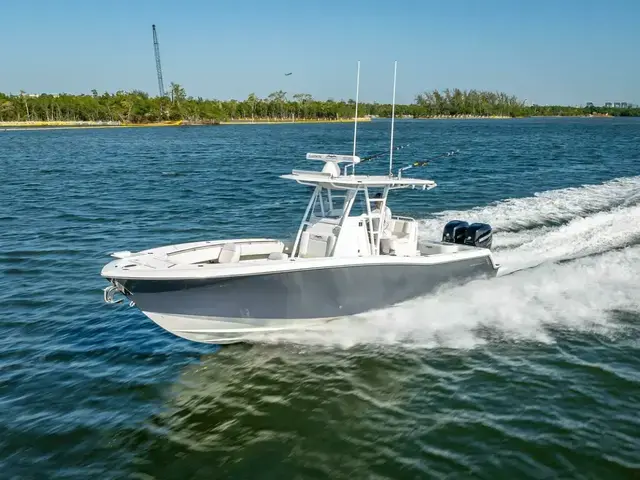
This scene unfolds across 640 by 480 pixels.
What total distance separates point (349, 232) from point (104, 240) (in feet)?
34.6

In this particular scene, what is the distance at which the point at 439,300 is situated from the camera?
39.3ft

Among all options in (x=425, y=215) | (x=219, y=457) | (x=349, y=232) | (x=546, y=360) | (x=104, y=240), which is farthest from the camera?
(x=425, y=215)

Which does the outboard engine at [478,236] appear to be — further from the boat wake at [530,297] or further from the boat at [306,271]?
the boat wake at [530,297]

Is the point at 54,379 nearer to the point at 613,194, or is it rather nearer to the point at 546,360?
the point at 546,360

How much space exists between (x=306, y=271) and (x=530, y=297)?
217 inches

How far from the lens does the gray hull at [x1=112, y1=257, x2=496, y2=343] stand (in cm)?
957

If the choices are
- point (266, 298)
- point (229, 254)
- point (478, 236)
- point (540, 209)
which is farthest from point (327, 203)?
point (540, 209)

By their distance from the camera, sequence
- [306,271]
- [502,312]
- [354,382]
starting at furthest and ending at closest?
1. [502,312]
2. [306,271]
3. [354,382]

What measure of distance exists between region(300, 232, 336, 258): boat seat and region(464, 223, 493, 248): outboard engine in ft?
13.1

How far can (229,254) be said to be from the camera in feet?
36.9

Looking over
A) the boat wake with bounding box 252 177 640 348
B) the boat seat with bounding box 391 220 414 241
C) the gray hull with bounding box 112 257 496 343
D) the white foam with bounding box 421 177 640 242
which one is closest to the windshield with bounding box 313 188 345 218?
the boat seat with bounding box 391 220 414 241

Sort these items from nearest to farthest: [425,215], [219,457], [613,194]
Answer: [219,457]
[425,215]
[613,194]

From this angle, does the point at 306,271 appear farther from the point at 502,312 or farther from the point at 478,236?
the point at 478,236

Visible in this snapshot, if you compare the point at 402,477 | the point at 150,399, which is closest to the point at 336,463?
the point at 402,477
